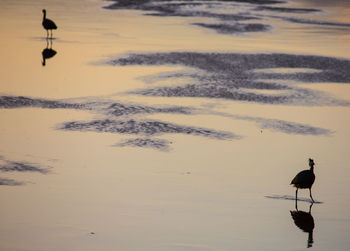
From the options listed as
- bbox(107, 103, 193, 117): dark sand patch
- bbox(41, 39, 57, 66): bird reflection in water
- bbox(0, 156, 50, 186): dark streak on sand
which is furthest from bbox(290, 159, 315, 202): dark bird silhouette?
→ bbox(41, 39, 57, 66): bird reflection in water

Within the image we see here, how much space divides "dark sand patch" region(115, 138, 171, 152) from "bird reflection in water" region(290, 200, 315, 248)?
10.4ft

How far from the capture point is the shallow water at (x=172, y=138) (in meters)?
9.86

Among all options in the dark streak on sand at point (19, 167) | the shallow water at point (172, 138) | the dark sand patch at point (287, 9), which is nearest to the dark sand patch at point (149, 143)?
the shallow water at point (172, 138)

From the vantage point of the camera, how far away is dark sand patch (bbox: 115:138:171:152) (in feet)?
44.4

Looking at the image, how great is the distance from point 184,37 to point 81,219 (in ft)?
53.2

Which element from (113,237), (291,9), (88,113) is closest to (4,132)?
(88,113)

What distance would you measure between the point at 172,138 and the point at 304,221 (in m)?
4.11

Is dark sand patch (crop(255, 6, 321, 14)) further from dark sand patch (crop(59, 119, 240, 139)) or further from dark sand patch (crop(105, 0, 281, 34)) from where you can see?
dark sand patch (crop(59, 119, 240, 139))

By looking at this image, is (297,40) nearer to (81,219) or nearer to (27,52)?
(27,52)

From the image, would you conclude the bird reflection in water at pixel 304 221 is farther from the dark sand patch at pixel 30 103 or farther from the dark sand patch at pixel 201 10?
the dark sand patch at pixel 201 10

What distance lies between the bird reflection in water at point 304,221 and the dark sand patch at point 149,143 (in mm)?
3155

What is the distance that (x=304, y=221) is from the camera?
10516mm

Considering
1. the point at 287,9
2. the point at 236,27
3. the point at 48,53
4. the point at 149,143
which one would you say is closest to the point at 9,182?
the point at 149,143

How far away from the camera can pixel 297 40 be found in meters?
25.5
